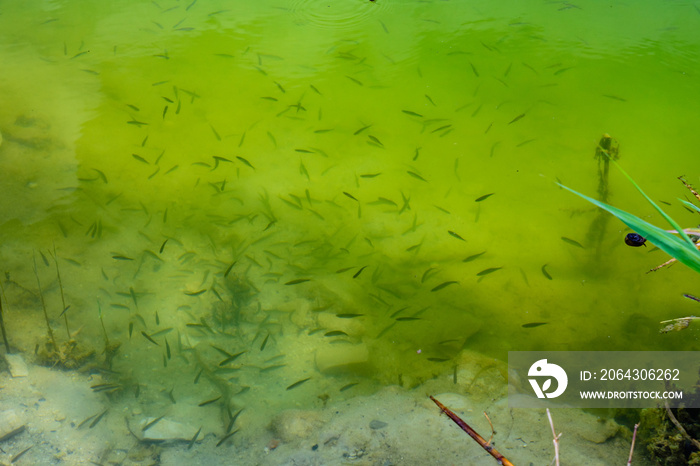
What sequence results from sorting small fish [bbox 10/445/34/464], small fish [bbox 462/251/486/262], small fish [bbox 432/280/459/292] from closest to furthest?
small fish [bbox 10/445/34/464] < small fish [bbox 432/280/459/292] < small fish [bbox 462/251/486/262]

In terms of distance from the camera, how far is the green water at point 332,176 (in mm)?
2664

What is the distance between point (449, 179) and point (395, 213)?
19.4 inches

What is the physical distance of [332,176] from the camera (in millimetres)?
3367

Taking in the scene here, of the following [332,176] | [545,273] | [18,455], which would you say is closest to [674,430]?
[545,273]

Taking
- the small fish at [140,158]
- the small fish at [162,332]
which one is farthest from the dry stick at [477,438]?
the small fish at [140,158]

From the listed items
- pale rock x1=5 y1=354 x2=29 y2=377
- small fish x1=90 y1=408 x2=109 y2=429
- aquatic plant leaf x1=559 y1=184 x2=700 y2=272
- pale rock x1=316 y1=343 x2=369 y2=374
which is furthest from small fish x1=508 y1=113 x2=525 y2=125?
pale rock x1=5 y1=354 x2=29 y2=377

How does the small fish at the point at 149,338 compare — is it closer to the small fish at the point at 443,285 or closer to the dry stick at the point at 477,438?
the small fish at the point at 443,285

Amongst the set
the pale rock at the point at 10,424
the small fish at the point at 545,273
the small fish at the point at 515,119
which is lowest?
the pale rock at the point at 10,424

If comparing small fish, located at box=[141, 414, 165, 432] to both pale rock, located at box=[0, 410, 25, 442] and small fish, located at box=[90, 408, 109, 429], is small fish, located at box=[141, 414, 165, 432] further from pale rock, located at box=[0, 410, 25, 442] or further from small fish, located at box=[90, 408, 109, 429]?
pale rock, located at box=[0, 410, 25, 442]

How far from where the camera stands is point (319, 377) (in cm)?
248

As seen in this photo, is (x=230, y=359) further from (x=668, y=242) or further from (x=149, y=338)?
(x=668, y=242)

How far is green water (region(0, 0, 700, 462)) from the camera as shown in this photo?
8.74ft

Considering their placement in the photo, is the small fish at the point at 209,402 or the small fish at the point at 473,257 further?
the small fish at the point at 473,257

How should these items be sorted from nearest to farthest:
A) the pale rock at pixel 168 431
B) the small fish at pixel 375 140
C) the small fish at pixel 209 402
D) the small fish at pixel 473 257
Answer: the pale rock at pixel 168 431
the small fish at pixel 209 402
the small fish at pixel 473 257
the small fish at pixel 375 140
